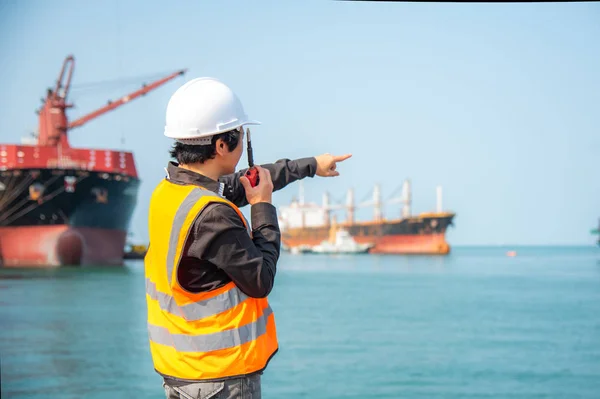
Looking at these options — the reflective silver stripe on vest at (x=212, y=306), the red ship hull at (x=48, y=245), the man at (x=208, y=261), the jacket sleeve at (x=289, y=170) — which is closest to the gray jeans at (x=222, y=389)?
the man at (x=208, y=261)

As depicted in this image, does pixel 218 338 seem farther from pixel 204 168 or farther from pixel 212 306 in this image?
pixel 204 168

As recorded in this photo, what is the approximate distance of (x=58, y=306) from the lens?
1709 cm

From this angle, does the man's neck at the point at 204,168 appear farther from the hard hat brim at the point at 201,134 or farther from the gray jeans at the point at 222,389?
the gray jeans at the point at 222,389

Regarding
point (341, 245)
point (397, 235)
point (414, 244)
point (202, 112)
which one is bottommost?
point (341, 245)

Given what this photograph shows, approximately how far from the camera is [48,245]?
989 inches

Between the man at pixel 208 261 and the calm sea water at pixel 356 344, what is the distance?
617cm

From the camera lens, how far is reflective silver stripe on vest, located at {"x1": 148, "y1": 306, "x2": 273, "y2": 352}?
1185mm

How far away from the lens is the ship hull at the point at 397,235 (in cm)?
4362

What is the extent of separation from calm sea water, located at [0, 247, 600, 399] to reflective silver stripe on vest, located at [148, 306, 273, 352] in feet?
20.2

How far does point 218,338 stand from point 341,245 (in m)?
51.3

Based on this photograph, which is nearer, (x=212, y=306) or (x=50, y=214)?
(x=212, y=306)

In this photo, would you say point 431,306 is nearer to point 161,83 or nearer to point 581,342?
point 581,342

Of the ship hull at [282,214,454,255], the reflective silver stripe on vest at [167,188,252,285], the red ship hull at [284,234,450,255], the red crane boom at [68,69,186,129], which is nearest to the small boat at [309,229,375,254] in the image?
the ship hull at [282,214,454,255]

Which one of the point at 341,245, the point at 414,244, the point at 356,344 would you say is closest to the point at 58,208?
the point at 356,344
